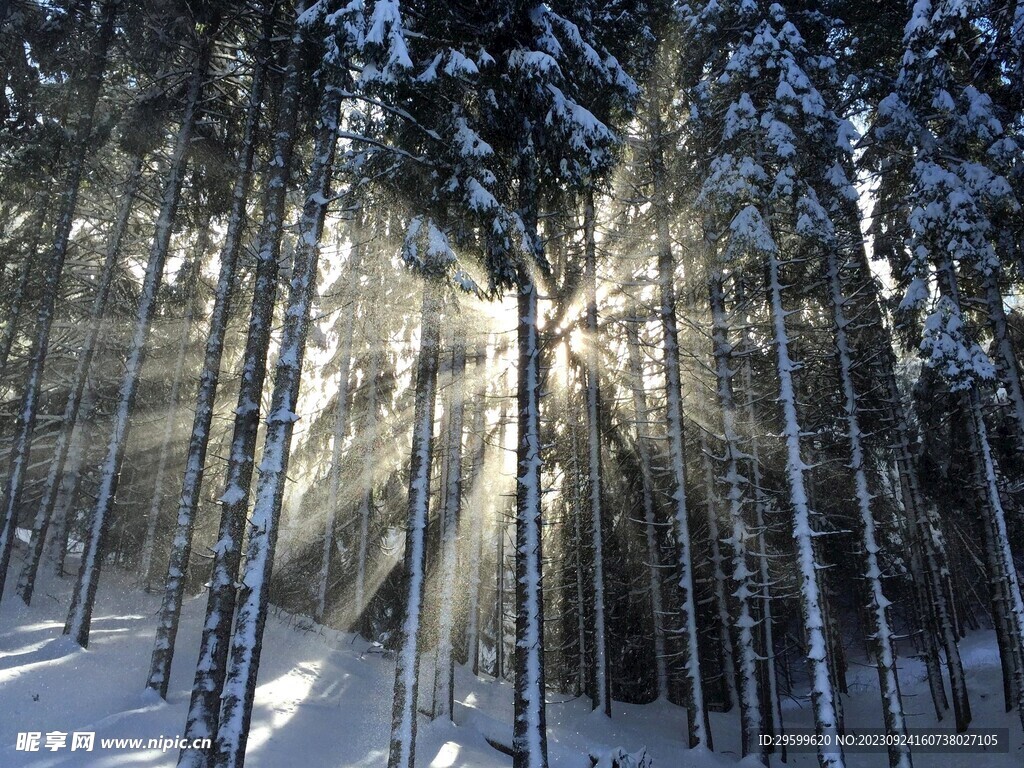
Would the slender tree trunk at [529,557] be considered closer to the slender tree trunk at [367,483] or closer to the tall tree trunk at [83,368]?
the slender tree trunk at [367,483]

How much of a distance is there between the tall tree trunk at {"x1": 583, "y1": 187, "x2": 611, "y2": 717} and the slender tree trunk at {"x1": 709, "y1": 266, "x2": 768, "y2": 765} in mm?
2963

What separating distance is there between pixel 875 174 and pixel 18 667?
1929 centimetres

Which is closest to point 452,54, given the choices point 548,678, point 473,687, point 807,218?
point 807,218

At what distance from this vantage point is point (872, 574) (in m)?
12.2

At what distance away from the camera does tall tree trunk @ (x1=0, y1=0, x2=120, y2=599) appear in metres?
13.5

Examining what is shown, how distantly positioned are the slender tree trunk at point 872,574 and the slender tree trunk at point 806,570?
942 mm

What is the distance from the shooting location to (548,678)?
24.4 meters

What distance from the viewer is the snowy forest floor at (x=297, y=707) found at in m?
9.05

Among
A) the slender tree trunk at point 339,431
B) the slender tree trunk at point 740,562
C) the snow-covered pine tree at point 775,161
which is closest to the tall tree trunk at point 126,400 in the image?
the slender tree trunk at point 339,431

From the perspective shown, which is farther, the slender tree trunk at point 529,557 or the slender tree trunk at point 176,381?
the slender tree trunk at point 176,381

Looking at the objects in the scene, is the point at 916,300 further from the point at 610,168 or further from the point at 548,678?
the point at 548,678

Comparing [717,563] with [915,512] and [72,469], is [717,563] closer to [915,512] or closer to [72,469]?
[915,512]

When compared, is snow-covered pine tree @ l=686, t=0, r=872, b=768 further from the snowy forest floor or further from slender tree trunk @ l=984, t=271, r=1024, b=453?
the snowy forest floor

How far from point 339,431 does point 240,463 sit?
9911 millimetres
